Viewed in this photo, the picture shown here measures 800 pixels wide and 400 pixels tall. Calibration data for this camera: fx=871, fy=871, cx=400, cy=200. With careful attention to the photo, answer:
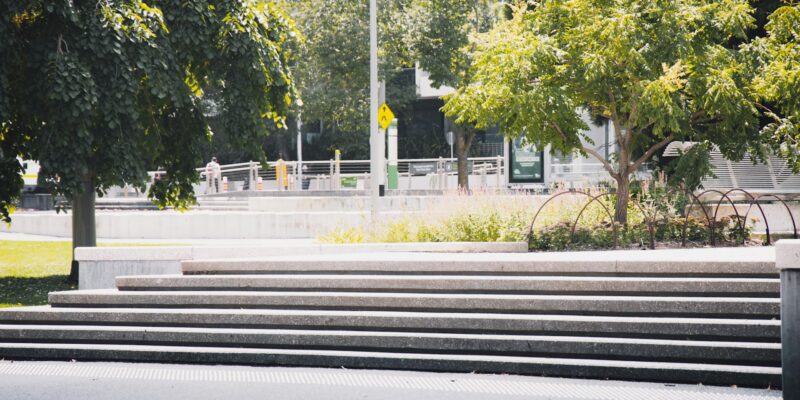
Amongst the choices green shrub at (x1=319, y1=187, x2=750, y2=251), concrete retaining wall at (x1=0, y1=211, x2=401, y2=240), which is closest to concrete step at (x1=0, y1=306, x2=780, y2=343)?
green shrub at (x1=319, y1=187, x2=750, y2=251)

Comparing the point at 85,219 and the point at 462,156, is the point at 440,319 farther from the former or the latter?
the point at 462,156

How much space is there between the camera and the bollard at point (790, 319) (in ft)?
21.0

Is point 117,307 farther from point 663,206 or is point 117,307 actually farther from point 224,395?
point 663,206

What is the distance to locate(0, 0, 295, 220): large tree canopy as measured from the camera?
482 inches

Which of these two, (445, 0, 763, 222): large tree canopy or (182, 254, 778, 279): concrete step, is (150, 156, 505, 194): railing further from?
(182, 254, 778, 279): concrete step

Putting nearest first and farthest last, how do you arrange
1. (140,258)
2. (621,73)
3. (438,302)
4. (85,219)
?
(438,302), (140,258), (621,73), (85,219)

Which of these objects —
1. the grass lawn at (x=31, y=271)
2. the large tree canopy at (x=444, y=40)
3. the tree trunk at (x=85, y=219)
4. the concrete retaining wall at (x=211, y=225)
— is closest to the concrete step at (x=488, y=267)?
the grass lawn at (x=31, y=271)

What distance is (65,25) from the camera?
12750mm

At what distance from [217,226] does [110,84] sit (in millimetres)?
12732

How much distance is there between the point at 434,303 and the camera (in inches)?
339

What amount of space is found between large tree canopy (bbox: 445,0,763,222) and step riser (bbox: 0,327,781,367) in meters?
5.51

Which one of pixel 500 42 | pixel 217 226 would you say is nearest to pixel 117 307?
pixel 500 42

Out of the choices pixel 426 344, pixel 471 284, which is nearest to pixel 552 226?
pixel 471 284

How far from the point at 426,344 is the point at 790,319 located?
123 inches
